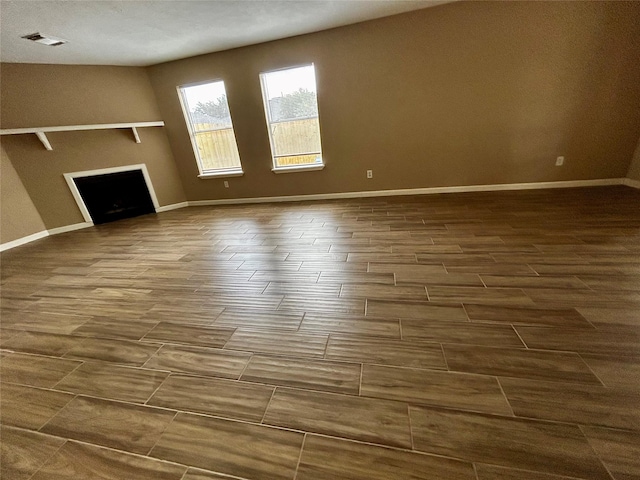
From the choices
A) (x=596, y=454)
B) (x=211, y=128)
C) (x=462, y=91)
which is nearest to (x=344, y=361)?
(x=596, y=454)

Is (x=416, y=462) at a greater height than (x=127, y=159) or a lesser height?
lesser

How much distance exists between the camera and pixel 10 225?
3691 millimetres

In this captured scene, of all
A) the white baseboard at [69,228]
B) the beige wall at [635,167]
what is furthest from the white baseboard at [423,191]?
the white baseboard at [69,228]

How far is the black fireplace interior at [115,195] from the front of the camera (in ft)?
14.1

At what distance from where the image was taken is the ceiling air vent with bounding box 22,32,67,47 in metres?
2.81

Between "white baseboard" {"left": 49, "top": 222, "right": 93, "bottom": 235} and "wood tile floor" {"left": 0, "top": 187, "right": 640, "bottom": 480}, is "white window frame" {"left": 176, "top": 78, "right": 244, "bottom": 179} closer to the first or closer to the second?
"white baseboard" {"left": 49, "top": 222, "right": 93, "bottom": 235}

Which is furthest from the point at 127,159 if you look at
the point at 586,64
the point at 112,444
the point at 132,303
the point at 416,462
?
the point at 586,64

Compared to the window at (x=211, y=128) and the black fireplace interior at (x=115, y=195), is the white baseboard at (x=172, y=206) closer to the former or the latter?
the black fireplace interior at (x=115, y=195)

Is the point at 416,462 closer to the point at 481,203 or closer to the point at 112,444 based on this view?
the point at 112,444

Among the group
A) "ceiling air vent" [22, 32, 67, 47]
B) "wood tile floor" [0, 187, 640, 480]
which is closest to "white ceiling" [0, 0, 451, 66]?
"ceiling air vent" [22, 32, 67, 47]

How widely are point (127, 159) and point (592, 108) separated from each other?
7091 mm

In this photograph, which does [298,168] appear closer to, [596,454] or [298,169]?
[298,169]

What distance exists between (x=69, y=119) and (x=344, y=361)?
5454 mm

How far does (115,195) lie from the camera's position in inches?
179
